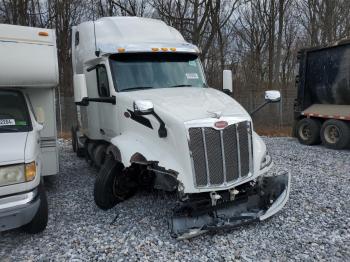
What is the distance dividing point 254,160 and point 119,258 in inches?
92.8

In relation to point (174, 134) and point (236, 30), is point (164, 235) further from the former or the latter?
point (236, 30)

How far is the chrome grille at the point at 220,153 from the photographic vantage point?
4.82 metres

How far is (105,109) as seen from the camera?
7156 millimetres

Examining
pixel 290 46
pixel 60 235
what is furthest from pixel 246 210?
pixel 290 46

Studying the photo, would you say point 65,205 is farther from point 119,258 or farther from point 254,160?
point 254,160

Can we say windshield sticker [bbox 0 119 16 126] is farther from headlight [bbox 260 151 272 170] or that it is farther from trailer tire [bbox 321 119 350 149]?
trailer tire [bbox 321 119 350 149]

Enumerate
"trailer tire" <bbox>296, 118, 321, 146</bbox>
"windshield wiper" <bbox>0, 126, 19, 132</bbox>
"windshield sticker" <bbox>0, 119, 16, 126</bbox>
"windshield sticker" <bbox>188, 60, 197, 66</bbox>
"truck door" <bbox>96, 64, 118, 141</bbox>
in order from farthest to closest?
"trailer tire" <bbox>296, 118, 321, 146</bbox> < "windshield sticker" <bbox>188, 60, 197, 66</bbox> < "truck door" <bbox>96, 64, 118, 141</bbox> < "windshield sticker" <bbox>0, 119, 16, 126</bbox> < "windshield wiper" <bbox>0, 126, 19, 132</bbox>

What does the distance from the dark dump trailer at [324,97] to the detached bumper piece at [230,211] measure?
21.8 feet

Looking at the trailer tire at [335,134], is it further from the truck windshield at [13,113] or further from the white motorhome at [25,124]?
the truck windshield at [13,113]

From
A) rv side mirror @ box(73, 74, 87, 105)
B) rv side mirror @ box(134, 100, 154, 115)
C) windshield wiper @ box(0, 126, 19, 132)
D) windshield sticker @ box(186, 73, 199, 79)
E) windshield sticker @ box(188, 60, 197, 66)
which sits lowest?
windshield wiper @ box(0, 126, 19, 132)

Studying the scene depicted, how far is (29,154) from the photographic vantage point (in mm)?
4531

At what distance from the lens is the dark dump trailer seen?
11.0 metres

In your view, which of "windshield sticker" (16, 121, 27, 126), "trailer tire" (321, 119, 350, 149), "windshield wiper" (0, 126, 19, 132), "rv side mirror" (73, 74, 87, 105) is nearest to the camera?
"windshield wiper" (0, 126, 19, 132)

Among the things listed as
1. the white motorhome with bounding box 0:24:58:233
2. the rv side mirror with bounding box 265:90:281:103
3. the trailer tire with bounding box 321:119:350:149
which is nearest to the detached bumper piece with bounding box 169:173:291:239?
the rv side mirror with bounding box 265:90:281:103
